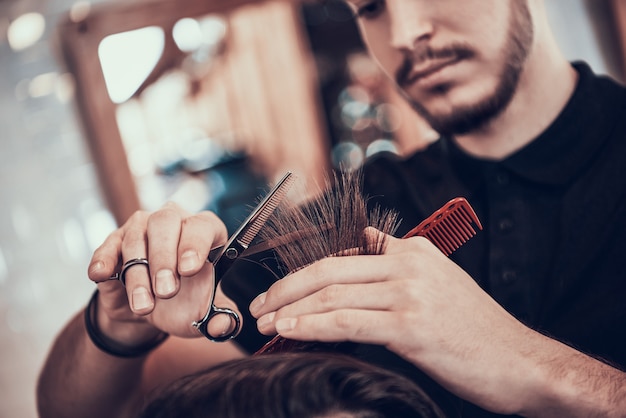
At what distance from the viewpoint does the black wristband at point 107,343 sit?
1.05m

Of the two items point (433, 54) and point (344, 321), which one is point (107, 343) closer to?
point (344, 321)

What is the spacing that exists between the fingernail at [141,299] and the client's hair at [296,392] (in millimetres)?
119

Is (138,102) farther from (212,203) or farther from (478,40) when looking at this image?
(478,40)

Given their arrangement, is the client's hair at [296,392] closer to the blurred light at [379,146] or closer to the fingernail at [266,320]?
the fingernail at [266,320]

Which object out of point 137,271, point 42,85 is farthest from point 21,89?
point 137,271

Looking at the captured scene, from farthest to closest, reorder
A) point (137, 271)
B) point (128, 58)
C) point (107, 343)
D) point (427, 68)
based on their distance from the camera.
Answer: point (128, 58), point (427, 68), point (107, 343), point (137, 271)

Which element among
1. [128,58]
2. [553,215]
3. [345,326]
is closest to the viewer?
[345,326]

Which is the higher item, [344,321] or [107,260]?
[107,260]

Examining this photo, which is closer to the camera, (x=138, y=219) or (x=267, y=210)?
(x=267, y=210)

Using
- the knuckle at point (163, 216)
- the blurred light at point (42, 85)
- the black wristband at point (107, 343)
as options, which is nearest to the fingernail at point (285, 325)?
the knuckle at point (163, 216)

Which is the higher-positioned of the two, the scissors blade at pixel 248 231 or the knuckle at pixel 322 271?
the scissors blade at pixel 248 231

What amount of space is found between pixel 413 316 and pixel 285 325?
0.15m

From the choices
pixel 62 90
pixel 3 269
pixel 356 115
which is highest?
pixel 62 90

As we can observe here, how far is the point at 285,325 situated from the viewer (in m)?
0.74
